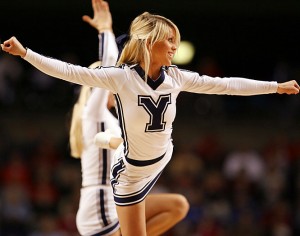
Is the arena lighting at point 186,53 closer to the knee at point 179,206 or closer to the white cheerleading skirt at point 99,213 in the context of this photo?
the white cheerleading skirt at point 99,213

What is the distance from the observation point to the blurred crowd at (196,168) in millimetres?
9617

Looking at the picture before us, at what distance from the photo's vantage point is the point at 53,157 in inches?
407

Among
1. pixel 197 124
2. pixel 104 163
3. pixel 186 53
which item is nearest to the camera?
pixel 104 163

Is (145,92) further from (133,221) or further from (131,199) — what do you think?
(133,221)

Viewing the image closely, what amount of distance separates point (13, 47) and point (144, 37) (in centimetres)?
79

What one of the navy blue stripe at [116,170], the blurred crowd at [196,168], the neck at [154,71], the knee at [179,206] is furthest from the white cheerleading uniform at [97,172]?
the blurred crowd at [196,168]

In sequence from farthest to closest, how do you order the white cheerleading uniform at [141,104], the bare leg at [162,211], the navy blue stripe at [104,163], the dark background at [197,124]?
the dark background at [197,124], the navy blue stripe at [104,163], the bare leg at [162,211], the white cheerleading uniform at [141,104]

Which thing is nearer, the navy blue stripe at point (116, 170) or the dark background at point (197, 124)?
the navy blue stripe at point (116, 170)

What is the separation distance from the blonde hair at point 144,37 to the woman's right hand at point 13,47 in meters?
0.69

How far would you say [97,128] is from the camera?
219 inches

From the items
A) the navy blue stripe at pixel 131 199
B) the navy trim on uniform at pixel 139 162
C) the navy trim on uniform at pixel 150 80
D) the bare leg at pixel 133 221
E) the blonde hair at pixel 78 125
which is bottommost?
the bare leg at pixel 133 221

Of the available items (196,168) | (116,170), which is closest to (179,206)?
(116,170)

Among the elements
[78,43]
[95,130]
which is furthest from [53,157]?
[95,130]

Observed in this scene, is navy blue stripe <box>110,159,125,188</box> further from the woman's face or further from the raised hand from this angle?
the raised hand
